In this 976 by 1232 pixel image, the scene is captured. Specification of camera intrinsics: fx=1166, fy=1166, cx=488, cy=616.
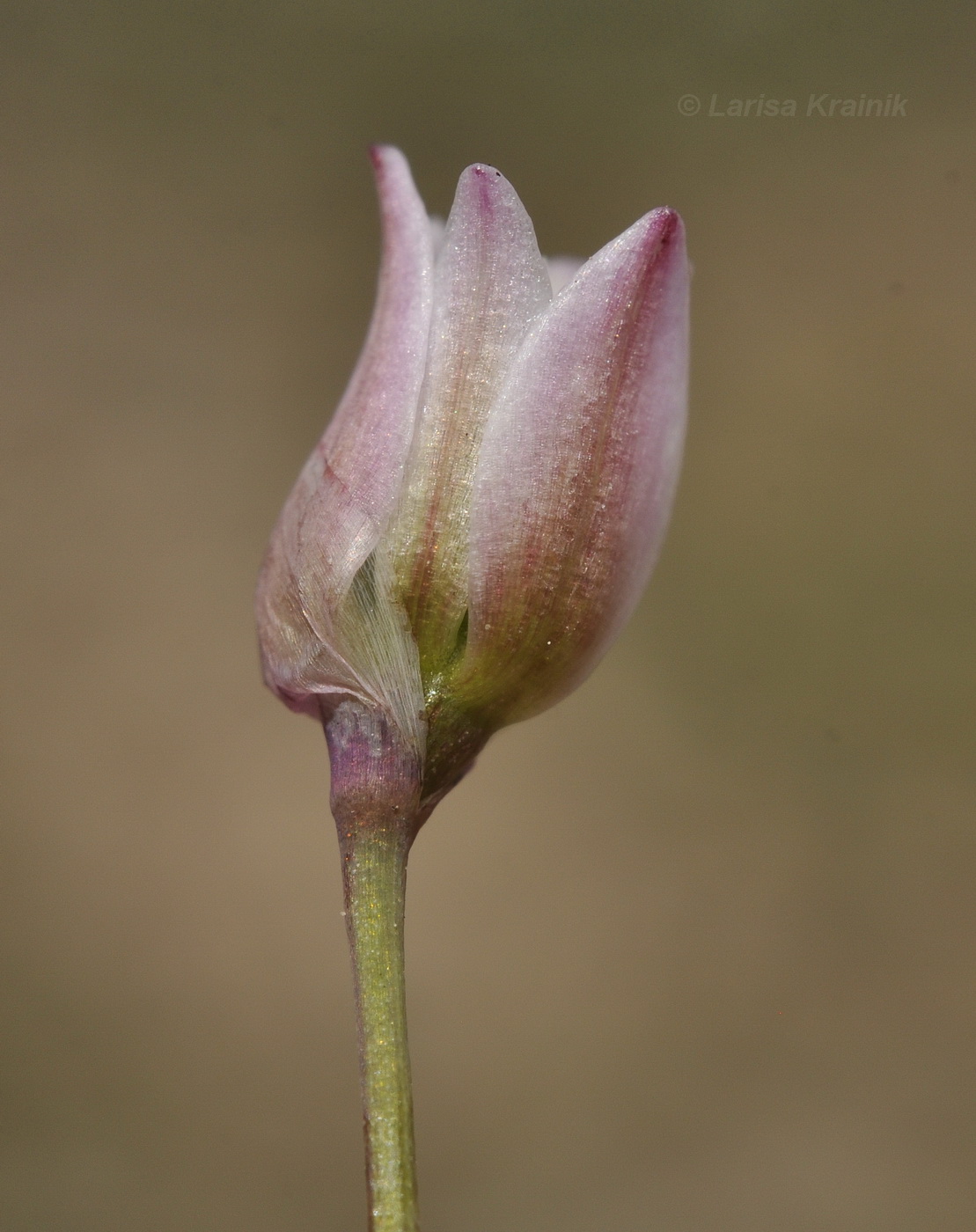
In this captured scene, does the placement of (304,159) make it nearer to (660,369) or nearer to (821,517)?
(821,517)

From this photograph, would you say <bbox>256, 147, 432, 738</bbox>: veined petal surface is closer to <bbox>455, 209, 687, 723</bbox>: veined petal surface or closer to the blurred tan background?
<bbox>455, 209, 687, 723</bbox>: veined petal surface

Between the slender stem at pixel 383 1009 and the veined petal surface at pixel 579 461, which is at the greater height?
the veined petal surface at pixel 579 461

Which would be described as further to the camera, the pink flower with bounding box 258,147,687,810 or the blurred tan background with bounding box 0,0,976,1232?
the blurred tan background with bounding box 0,0,976,1232

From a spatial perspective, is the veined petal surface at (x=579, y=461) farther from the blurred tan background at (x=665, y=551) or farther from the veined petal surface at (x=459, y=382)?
the blurred tan background at (x=665, y=551)

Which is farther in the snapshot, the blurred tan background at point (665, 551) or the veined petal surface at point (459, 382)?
the blurred tan background at point (665, 551)

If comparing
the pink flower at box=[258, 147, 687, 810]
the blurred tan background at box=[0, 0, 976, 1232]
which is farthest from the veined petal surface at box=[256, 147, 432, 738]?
the blurred tan background at box=[0, 0, 976, 1232]

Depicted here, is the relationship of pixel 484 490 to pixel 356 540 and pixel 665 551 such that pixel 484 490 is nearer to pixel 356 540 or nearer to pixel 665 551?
pixel 356 540

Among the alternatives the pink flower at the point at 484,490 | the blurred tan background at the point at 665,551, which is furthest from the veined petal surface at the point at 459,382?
the blurred tan background at the point at 665,551
